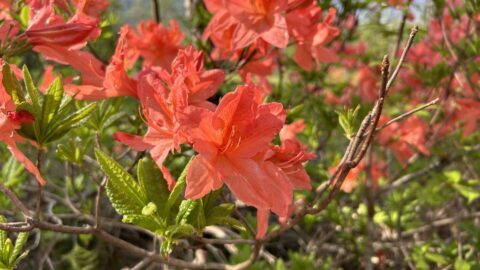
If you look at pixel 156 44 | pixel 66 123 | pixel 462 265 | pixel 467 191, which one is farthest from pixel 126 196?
pixel 467 191

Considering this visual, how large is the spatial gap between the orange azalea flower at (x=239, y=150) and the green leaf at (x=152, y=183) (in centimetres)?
13

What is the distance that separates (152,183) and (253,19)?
2.17 ft

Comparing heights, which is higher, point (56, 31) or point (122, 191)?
point (56, 31)

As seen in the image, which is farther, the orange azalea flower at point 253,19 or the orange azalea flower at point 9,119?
the orange azalea flower at point 253,19

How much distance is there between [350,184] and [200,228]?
44.2 inches

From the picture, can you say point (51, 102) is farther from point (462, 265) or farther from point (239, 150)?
point (462, 265)

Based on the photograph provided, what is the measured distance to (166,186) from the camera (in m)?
1.08

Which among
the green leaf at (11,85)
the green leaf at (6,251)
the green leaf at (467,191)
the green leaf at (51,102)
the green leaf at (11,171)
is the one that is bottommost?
the green leaf at (467,191)

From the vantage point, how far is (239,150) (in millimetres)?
1002

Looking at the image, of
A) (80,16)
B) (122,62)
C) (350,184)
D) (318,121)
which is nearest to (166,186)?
(122,62)

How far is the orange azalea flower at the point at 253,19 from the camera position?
147 centimetres

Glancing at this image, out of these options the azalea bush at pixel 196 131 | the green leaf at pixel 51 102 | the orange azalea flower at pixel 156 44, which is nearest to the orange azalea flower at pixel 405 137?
the azalea bush at pixel 196 131

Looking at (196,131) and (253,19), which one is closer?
(196,131)

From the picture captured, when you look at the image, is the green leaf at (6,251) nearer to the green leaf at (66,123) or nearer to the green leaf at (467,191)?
the green leaf at (66,123)
